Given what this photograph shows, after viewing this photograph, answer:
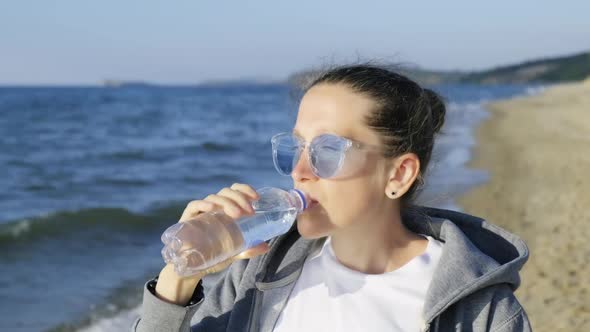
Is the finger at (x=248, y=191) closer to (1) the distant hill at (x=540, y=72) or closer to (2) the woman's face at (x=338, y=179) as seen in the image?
(2) the woman's face at (x=338, y=179)

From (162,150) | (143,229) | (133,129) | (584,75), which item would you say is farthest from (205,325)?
(584,75)

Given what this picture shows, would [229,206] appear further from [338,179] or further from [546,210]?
[546,210]

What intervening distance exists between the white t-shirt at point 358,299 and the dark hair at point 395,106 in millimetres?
373

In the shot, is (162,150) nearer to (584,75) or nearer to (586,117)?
(586,117)

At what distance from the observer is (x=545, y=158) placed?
Answer: 14148 millimetres

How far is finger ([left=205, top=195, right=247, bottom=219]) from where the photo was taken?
2.09 metres

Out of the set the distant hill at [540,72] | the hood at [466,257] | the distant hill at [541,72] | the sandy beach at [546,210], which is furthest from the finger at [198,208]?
the distant hill at [541,72]

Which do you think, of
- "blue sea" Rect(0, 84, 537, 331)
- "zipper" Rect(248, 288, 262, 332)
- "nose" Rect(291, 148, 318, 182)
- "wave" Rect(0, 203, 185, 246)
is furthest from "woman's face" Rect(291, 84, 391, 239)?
"wave" Rect(0, 203, 185, 246)

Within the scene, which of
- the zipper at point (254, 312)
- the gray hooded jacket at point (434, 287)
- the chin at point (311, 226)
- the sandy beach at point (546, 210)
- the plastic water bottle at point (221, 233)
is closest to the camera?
the plastic water bottle at point (221, 233)

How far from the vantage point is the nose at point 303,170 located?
2.29 m

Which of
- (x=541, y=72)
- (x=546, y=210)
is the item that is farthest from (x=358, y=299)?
(x=541, y=72)

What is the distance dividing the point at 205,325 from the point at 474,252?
0.95 metres

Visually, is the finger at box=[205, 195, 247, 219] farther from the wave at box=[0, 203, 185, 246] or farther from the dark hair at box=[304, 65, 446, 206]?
the wave at box=[0, 203, 185, 246]

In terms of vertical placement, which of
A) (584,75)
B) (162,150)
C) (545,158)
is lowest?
(584,75)
